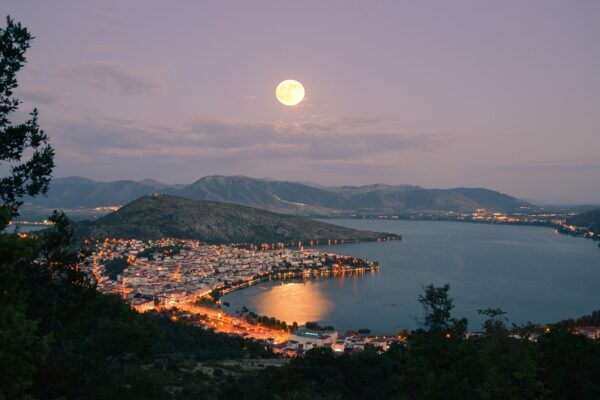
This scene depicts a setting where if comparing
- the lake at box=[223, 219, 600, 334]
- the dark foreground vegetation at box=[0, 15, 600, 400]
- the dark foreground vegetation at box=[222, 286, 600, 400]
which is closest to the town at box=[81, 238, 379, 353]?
the lake at box=[223, 219, 600, 334]

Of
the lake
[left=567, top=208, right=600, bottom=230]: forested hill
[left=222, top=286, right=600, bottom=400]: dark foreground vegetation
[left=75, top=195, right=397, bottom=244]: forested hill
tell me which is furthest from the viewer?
→ [left=567, top=208, right=600, bottom=230]: forested hill

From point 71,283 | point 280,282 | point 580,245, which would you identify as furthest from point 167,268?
point 580,245

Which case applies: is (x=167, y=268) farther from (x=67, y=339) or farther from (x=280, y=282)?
(x=67, y=339)

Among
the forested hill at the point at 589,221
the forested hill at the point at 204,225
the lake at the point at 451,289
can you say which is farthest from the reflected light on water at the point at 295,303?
the forested hill at the point at 589,221

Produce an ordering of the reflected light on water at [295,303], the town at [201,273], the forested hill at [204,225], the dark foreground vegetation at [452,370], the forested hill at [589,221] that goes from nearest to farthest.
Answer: the dark foreground vegetation at [452,370], the town at [201,273], the reflected light on water at [295,303], the forested hill at [204,225], the forested hill at [589,221]

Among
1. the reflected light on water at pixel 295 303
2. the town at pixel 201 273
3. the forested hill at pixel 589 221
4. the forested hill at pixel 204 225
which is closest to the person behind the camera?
the town at pixel 201 273

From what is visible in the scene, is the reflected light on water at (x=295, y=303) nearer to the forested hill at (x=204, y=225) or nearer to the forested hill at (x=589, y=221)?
the forested hill at (x=204, y=225)

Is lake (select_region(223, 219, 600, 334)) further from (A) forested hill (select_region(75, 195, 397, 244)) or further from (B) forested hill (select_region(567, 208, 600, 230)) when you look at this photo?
(B) forested hill (select_region(567, 208, 600, 230))

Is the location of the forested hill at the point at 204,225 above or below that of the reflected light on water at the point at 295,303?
above
